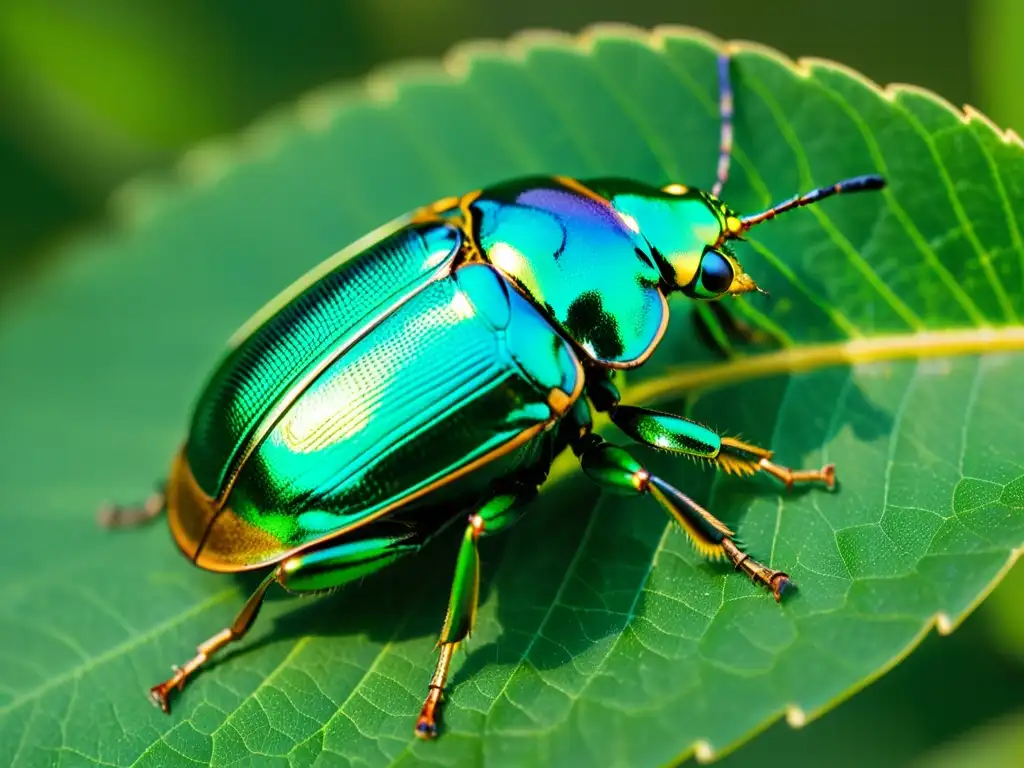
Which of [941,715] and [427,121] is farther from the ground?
[427,121]

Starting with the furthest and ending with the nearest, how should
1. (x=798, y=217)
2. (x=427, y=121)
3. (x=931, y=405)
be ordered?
(x=427, y=121), (x=798, y=217), (x=931, y=405)

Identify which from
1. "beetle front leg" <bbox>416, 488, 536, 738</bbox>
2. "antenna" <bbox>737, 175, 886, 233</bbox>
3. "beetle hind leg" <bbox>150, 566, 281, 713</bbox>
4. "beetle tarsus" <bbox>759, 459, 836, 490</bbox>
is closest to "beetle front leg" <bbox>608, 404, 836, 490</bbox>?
"beetle tarsus" <bbox>759, 459, 836, 490</bbox>

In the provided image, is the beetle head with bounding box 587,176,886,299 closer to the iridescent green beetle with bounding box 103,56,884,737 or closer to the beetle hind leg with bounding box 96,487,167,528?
the iridescent green beetle with bounding box 103,56,884,737

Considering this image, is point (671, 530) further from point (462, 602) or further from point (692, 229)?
point (692, 229)

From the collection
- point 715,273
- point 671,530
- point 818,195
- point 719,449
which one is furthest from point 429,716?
point 818,195

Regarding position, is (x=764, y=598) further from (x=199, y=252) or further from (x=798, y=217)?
(x=199, y=252)

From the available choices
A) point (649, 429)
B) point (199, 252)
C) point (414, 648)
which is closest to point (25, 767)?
point (414, 648)
